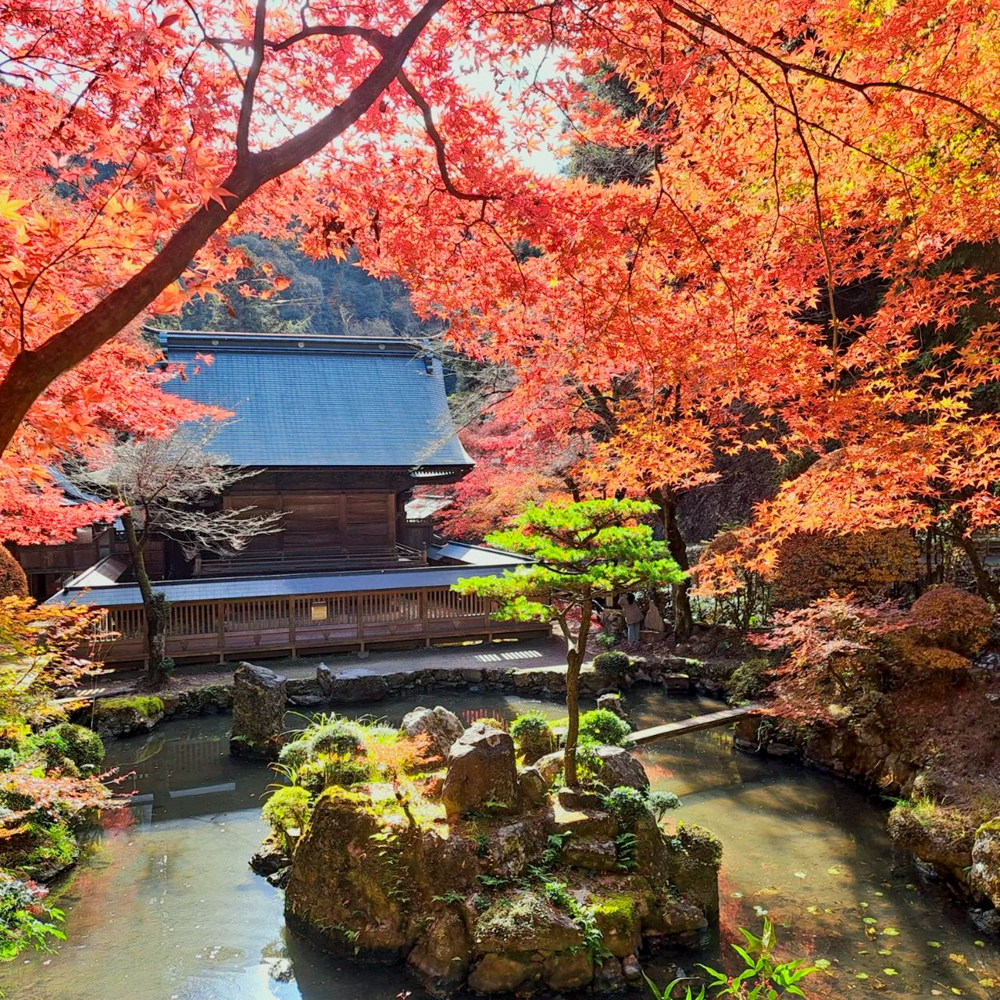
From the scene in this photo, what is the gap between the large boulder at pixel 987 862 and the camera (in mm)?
4863

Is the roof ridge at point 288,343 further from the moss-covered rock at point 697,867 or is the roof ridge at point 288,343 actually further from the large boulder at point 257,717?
the moss-covered rock at point 697,867

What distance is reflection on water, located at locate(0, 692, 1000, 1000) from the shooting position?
4.46 meters

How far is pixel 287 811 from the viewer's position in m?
5.95

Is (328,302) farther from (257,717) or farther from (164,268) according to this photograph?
(164,268)

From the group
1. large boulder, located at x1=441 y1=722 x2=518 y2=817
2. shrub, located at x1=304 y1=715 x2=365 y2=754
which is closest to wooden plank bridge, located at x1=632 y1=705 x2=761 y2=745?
large boulder, located at x1=441 y1=722 x2=518 y2=817

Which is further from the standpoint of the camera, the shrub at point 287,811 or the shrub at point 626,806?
the shrub at point 287,811

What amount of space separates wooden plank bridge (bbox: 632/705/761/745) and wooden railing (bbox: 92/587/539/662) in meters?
3.98

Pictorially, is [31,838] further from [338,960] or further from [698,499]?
[698,499]

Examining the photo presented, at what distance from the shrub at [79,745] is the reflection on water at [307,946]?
63 centimetres

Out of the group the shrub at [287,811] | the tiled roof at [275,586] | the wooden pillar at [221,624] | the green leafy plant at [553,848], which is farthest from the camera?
the wooden pillar at [221,624]

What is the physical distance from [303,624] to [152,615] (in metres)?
2.50

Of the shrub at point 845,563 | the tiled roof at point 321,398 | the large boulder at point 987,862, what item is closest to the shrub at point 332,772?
the large boulder at point 987,862

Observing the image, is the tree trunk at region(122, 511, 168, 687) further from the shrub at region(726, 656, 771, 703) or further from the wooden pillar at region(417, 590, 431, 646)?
the shrub at region(726, 656, 771, 703)

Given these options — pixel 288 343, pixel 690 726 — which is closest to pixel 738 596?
pixel 690 726
